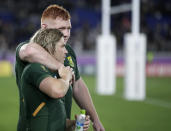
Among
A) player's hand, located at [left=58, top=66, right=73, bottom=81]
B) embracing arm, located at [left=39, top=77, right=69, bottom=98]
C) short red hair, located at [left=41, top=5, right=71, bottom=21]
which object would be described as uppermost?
short red hair, located at [left=41, top=5, right=71, bottom=21]

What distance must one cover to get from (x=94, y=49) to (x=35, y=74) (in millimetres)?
22376

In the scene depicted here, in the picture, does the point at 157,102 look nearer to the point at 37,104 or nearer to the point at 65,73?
Answer: the point at 65,73

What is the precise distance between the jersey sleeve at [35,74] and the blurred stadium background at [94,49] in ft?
20.8

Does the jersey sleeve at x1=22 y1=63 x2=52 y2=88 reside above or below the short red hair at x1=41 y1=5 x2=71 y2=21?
below

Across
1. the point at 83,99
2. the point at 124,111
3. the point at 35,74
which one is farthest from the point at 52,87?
the point at 124,111

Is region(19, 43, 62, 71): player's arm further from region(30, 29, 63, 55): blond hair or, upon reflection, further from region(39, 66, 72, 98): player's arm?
region(39, 66, 72, 98): player's arm

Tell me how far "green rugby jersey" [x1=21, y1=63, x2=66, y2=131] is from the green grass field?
17.0 feet

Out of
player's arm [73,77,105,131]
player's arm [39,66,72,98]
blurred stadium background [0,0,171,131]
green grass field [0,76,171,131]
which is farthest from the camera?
blurred stadium background [0,0,171,131]

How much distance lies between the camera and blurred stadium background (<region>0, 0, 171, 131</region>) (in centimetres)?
1141

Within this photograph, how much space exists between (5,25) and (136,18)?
13.5 metres

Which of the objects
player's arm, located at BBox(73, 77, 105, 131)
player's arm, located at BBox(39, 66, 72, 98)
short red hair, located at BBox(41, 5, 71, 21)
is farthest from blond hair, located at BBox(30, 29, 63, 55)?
player's arm, located at BBox(73, 77, 105, 131)

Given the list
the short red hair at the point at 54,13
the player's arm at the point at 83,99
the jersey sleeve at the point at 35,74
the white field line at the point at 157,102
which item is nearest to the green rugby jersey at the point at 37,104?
the jersey sleeve at the point at 35,74

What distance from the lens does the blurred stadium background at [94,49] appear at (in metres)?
11.4

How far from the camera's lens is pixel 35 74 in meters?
3.45
